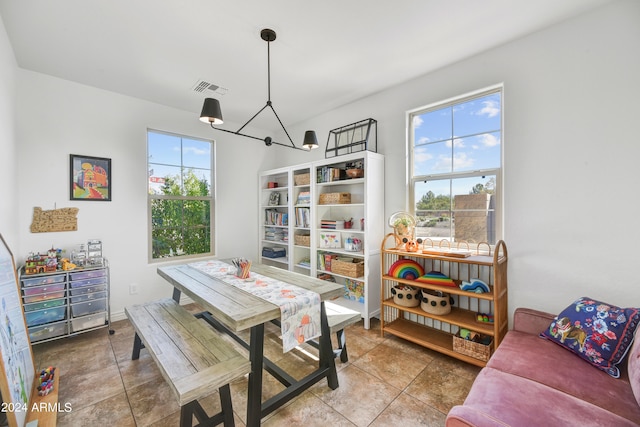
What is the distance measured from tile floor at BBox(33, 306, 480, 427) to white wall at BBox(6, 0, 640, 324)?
2.70 feet

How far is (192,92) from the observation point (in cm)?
312

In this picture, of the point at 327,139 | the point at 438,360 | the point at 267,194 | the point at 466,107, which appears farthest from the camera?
the point at 267,194

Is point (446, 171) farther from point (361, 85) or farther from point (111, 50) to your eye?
point (111, 50)

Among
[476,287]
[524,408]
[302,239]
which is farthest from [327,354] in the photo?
[302,239]

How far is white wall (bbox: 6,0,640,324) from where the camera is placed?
1824 mm

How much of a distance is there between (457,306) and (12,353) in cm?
320

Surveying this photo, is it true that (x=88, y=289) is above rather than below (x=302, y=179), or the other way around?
below

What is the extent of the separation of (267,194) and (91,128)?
7.77 ft

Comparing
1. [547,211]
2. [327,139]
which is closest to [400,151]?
[327,139]

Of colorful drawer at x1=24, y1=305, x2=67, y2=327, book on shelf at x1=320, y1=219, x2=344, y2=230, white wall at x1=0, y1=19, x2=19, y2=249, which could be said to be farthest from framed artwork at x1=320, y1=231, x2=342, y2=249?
white wall at x1=0, y1=19, x2=19, y2=249

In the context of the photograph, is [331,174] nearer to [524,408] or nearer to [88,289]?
[524,408]

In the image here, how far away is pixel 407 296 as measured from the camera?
256 centimetres

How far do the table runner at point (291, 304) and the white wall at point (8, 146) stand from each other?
5.80ft

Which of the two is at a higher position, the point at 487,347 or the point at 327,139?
the point at 327,139
